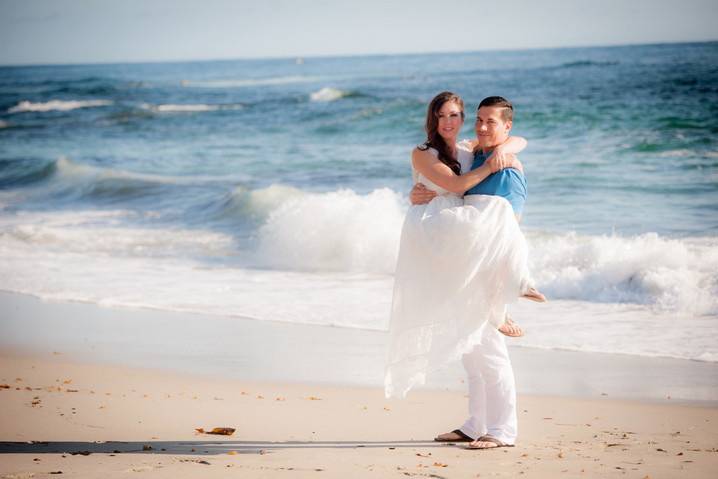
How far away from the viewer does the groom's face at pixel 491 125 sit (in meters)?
4.35

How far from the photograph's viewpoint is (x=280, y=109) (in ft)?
107

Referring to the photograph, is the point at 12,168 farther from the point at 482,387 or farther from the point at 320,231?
the point at 482,387

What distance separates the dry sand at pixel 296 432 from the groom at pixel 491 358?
145 millimetres

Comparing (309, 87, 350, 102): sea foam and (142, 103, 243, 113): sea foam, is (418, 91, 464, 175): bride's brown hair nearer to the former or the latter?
(309, 87, 350, 102): sea foam

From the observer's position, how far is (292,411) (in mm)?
5344

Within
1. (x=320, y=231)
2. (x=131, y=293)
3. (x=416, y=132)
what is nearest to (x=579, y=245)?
(x=320, y=231)

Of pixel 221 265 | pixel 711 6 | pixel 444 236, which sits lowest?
pixel 221 265

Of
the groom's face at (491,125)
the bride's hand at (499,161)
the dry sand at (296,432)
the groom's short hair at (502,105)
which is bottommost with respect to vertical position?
the dry sand at (296,432)

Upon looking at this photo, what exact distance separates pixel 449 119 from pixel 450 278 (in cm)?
78

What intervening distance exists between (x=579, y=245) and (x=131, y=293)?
5.03 metres

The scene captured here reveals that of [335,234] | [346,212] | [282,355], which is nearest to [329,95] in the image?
[346,212]

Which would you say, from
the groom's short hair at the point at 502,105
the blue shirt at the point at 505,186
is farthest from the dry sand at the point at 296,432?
the groom's short hair at the point at 502,105

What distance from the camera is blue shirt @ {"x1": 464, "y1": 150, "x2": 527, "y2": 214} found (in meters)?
4.30

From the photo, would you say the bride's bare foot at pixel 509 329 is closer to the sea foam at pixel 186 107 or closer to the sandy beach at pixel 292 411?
the sandy beach at pixel 292 411
